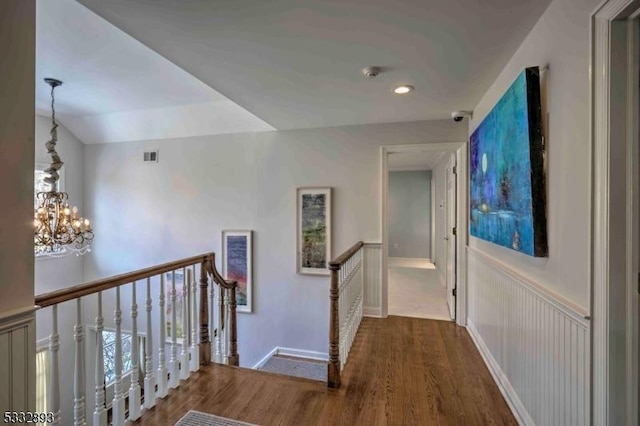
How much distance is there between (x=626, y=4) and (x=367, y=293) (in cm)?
328

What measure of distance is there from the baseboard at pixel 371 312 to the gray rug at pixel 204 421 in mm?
2138

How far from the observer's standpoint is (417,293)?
4.86 metres

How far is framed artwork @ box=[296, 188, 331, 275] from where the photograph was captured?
154 inches

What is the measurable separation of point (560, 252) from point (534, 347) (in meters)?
0.64

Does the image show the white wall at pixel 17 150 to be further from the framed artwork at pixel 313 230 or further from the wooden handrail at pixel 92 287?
the framed artwork at pixel 313 230

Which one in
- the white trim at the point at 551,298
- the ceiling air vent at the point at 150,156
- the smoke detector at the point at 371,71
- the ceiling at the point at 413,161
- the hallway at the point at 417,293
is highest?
the ceiling at the point at 413,161

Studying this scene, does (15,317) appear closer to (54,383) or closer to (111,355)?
(54,383)

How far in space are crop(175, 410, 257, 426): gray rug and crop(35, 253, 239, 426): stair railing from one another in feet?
1.04

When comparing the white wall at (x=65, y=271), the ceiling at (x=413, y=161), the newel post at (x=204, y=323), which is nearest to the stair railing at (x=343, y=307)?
the newel post at (x=204, y=323)

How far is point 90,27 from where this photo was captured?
7.79 feet

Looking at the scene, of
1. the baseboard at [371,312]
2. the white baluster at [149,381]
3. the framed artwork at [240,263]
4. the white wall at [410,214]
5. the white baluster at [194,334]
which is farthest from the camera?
the white wall at [410,214]

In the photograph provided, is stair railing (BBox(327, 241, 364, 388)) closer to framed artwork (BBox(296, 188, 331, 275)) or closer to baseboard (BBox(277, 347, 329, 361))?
framed artwork (BBox(296, 188, 331, 275))

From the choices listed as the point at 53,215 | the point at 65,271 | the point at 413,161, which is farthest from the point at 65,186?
the point at 413,161

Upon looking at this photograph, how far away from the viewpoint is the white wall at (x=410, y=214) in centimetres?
798
